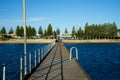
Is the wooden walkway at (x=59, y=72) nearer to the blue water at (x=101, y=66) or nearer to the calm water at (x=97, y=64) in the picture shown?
the calm water at (x=97, y=64)

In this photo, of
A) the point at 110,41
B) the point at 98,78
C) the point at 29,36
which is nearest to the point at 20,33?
the point at 29,36

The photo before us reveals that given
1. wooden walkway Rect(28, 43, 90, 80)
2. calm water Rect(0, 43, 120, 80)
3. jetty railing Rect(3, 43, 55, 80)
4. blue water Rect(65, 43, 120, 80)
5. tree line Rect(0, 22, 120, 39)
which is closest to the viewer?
jetty railing Rect(3, 43, 55, 80)

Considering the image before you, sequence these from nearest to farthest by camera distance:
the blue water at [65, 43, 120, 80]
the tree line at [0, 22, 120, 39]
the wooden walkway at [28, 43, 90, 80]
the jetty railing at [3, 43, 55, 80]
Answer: the jetty railing at [3, 43, 55, 80]
the wooden walkway at [28, 43, 90, 80]
the blue water at [65, 43, 120, 80]
the tree line at [0, 22, 120, 39]

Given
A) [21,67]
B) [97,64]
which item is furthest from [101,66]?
[21,67]

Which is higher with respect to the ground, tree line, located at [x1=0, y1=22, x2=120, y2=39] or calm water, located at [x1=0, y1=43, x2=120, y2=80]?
tree line, located at [x1=0, y1=22, x2=120, y2=39]

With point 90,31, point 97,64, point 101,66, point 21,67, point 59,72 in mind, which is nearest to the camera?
point 21,67

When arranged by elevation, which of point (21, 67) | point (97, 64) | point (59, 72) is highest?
point (21, 67)

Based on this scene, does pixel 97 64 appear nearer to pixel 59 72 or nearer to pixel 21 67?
pixel 59 72

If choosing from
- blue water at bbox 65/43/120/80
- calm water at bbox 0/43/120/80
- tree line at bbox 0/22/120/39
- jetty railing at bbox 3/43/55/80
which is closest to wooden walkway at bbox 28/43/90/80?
jetty railing at bbox 3/43/55/80

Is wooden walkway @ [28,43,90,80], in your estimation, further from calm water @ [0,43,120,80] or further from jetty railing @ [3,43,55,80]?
calm water @ [0,43,120,80]

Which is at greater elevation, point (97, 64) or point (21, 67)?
point (21, 67)

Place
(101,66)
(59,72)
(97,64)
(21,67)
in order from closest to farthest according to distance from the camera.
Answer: (21,67) → (59,72) → (101,66) → (97,64)

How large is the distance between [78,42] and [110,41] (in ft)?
83.6

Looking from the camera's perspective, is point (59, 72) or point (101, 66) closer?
point (59, 72)
